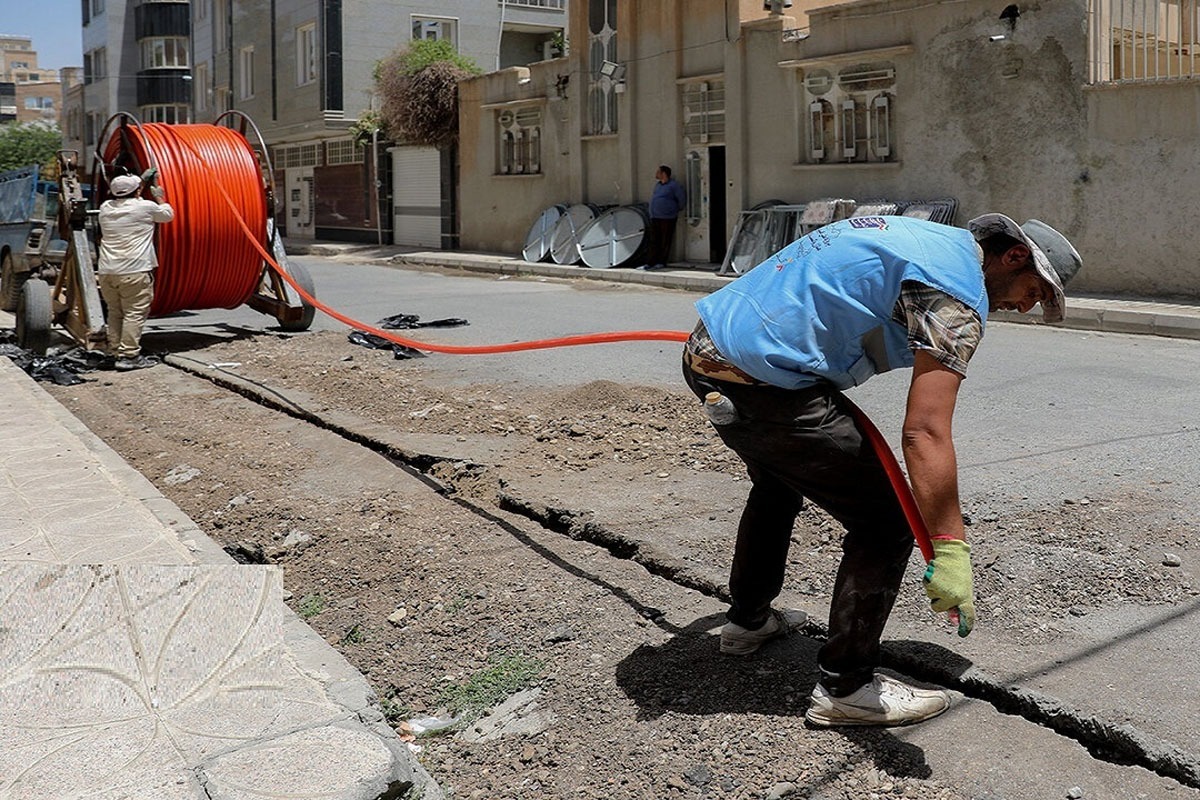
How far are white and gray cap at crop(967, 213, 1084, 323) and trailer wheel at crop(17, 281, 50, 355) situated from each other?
10866mm

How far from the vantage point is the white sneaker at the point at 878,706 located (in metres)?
3.57

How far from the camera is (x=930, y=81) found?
57.2 ft

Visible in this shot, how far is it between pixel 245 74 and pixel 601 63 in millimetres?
20844

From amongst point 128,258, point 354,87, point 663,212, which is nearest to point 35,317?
point 128,258

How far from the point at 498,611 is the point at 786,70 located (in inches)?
639

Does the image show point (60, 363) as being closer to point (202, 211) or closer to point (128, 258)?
point (128, 258)

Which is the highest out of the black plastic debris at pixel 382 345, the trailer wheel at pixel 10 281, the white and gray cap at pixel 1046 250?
the trailer wheel at pixel 10 281

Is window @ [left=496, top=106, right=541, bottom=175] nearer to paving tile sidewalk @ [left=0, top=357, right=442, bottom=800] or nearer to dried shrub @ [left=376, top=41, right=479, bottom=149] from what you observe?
dried shrub @ [left=376, top=41, right=479, bottom=149]

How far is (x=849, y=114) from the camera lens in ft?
61.9

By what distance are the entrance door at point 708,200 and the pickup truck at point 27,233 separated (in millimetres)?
10929

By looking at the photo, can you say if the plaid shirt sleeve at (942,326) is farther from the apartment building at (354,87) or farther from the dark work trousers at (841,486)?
the apartment building at (354,87)

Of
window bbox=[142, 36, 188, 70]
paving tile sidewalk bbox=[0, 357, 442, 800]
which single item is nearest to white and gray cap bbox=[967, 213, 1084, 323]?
paving tile sidewalk bbox=[0, 357, 442, 800]

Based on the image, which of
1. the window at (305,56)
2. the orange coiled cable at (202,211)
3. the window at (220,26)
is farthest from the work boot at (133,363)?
the window at (220,26)

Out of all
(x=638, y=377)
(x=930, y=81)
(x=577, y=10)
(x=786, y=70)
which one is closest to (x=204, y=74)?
(x=577, y=10)
